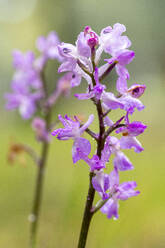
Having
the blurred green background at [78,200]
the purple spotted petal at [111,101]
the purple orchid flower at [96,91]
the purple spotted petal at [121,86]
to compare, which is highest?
the purple spotted petal at [121,86]

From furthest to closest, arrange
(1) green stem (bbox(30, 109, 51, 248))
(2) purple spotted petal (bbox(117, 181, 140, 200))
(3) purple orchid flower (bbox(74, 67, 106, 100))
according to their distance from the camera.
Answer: (1) green stem (bbox(30, 109, 51, 248)) → (2) purple spotted petal (bbox(117, 181, 140, 200)) → (3) purple orchid flower (bbox(74, 67, 106, 100))

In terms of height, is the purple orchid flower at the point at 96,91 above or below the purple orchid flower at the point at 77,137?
above

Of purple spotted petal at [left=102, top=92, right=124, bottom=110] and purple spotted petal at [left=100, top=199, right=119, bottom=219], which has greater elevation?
purple spotted petal at [left=102, top=92, right=124, bottom=110]

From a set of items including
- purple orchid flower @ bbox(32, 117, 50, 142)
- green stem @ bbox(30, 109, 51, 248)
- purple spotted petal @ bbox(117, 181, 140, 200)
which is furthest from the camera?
purple orchid flower @ bbox(32, 117, 50, 142)

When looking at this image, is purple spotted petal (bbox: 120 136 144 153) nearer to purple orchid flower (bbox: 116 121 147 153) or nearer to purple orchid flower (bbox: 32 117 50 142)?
purple orchid flower (bbox: 116 121 147 153)

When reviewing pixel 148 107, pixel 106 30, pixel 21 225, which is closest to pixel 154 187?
pixel 21 225

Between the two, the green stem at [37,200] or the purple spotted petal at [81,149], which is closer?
the purple spotted petal at [81,149]

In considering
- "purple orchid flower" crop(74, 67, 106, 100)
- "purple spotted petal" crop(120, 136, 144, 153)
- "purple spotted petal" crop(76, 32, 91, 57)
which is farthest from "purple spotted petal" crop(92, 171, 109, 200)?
"purple spotted petal" crop(76, 32, 91, 57)

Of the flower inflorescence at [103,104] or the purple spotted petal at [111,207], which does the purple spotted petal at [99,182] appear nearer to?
the flower inflorescence at [103,104]

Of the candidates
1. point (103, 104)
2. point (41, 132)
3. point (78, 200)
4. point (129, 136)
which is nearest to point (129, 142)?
point (129, 136)

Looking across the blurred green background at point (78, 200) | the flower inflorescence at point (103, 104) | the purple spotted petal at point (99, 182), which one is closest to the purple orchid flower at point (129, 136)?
the flower inflorescence at point (103, 104)

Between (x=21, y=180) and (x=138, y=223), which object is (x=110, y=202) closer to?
(x=138, y=223)
